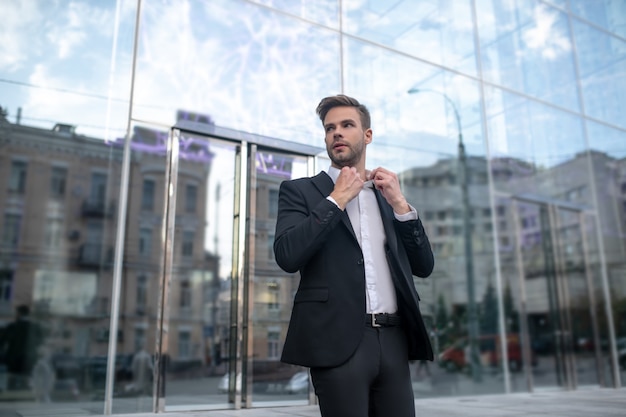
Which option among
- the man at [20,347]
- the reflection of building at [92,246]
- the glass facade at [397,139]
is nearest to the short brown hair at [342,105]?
the glass facade at [397,139]

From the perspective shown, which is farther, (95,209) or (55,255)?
(95,209)

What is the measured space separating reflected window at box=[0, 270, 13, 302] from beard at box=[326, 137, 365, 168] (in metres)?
25.2

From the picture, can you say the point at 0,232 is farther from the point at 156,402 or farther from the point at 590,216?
the point at 590,216

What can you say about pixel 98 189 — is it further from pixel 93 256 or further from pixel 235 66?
pixel 235 66

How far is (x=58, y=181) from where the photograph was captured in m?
27.0

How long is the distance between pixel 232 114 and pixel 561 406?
5.76 meters

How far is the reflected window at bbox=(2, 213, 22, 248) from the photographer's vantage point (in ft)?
79.7

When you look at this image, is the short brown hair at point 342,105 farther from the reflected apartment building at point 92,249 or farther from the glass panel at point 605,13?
the reflected apartment building at point 92,249

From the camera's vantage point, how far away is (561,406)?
22.5 ft

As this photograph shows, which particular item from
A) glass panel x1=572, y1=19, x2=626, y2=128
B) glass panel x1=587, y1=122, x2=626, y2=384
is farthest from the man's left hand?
glass panel x1=572, y1=19, x2=626, y2=128

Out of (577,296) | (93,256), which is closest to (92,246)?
(93,256)

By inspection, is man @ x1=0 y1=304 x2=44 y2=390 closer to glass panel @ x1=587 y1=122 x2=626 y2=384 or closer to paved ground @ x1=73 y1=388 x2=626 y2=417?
paved ground @ x1=73 y1=388 x2=626 y2=417

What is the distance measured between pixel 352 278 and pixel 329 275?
70 mm

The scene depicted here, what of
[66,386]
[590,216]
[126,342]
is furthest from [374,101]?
[126,342]
